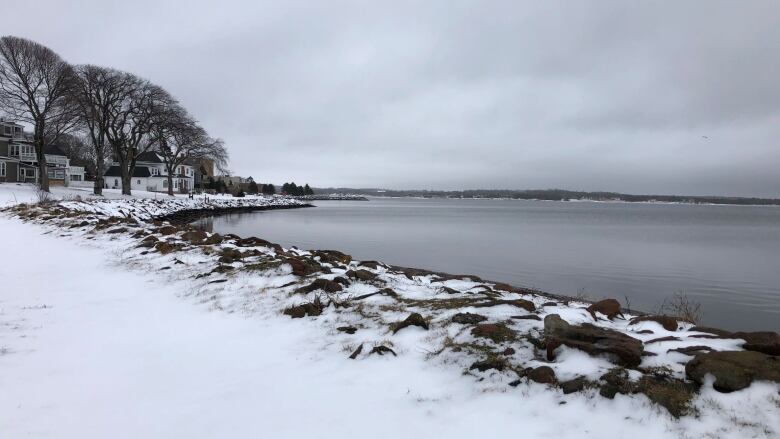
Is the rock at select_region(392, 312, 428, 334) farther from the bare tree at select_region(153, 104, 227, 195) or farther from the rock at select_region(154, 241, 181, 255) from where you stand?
the bare tree at select_region(153, 104, 227, 195)

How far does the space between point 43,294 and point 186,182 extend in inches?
3178

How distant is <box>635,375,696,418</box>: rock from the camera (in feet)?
10.5

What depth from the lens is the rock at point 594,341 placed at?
3.84m

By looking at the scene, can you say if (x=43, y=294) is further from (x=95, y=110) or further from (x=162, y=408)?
(x=95, y=110)

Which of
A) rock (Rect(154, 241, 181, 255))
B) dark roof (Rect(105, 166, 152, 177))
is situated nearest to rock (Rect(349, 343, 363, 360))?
rock (Rect(154, 241, 181, 255))

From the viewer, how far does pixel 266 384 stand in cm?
409

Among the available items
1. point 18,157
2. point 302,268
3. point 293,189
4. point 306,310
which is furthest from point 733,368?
point 293,189

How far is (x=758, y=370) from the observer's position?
3.32 m

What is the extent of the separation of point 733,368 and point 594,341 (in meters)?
1.09

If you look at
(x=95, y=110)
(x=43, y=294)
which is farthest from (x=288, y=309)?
(x=95, y=110)

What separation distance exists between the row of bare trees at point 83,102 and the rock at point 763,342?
4054 centimetres

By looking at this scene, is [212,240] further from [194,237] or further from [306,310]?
[306,310]

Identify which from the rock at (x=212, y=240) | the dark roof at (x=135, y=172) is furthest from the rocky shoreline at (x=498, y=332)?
the dark roof at (x=135, y=172)

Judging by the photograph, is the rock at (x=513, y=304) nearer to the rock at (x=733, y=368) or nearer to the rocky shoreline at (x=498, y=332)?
the rocky shoreline at (x=498, y=332)
